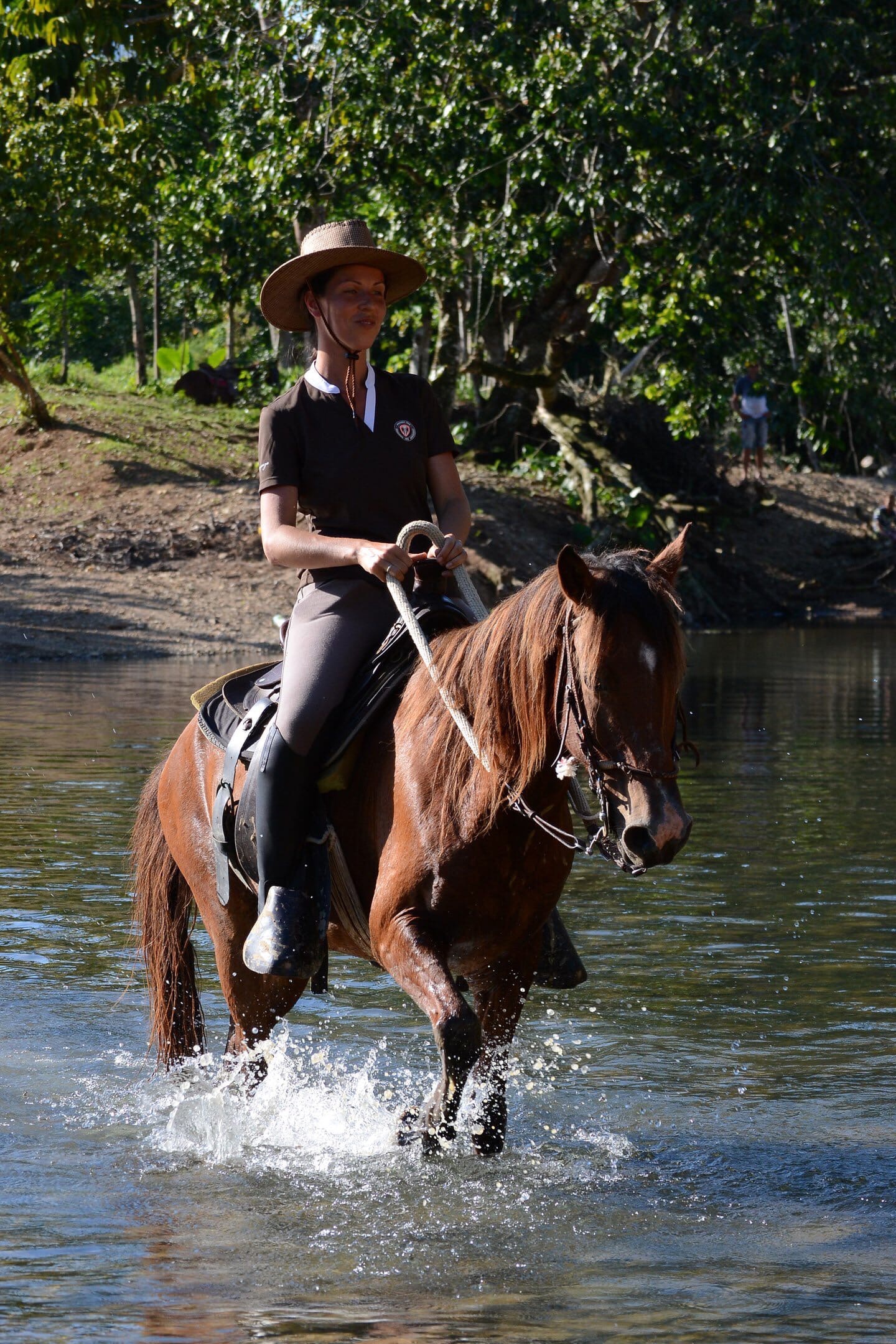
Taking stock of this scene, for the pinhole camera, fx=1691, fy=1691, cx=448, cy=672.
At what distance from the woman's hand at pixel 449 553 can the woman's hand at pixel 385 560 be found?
0.51ft

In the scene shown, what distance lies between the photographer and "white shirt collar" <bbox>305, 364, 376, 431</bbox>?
5.41 m

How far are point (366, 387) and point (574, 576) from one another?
1.51m

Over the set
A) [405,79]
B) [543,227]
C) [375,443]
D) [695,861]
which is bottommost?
[695,861]

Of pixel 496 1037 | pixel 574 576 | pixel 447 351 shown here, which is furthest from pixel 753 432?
pixel 574 576

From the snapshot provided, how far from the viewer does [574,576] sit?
4.25m

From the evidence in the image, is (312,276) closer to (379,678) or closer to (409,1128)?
(379,678)

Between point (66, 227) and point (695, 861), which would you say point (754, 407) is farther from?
point (695, 861)

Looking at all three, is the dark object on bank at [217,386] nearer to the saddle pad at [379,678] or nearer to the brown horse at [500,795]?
the saddle pad at [379,678]

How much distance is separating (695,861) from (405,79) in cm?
1476

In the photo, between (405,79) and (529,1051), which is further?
(405,79)

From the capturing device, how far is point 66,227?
1076 inches

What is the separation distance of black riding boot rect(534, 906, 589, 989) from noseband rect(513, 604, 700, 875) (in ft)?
2.86

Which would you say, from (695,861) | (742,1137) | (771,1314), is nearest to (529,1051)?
(742,1137)

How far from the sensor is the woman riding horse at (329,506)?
16.9ft
